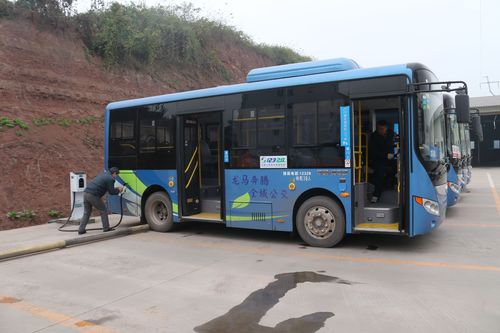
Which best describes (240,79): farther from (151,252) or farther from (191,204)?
(151,252)

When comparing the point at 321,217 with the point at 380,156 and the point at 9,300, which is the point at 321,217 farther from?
the point at 9,300

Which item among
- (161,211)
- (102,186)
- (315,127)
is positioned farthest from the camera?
(161,211)

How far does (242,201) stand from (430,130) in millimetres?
3758

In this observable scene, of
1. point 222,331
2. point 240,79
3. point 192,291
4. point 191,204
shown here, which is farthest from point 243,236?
point 240,79

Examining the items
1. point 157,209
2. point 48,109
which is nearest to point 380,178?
point 157,209

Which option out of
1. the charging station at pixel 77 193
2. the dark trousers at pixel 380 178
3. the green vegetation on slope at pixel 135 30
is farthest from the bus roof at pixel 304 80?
the green vegetation on slope at pixel 135 30

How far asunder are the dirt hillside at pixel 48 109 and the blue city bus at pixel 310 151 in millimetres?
4584

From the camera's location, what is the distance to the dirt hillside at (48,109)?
487 inches

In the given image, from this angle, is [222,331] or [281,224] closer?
[222,331]

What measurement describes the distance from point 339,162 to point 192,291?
3.44 metres

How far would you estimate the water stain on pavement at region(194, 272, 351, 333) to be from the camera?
435 centimetres

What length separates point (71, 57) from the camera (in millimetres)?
18031

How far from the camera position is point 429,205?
713cm

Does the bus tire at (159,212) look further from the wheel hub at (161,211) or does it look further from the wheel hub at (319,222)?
the wheel hub at (319,222)
